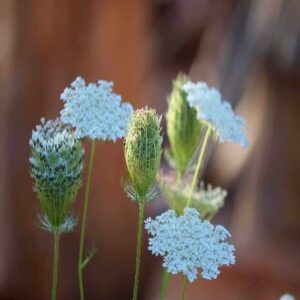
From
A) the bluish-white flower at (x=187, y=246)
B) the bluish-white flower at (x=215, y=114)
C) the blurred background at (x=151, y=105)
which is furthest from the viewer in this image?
the blurred background at (x=151, y=105)

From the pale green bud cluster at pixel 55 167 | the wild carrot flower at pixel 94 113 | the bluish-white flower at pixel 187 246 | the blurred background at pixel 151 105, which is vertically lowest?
the bluish-white flower at pixel 187 246

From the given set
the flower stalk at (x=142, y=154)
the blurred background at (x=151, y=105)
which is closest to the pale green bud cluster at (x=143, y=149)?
the flower stalk at (x=142, y=154)

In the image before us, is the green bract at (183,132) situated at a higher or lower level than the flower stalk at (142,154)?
higher

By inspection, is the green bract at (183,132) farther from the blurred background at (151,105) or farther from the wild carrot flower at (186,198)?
the blurred background at (151,105)

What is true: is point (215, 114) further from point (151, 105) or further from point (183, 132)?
point (151, 105)

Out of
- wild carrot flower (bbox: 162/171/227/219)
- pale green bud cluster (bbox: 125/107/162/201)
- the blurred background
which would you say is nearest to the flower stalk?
pale green bud cluster (bbox: 125/107/162/201)

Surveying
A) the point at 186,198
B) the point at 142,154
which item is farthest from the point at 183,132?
the point at 142,154
